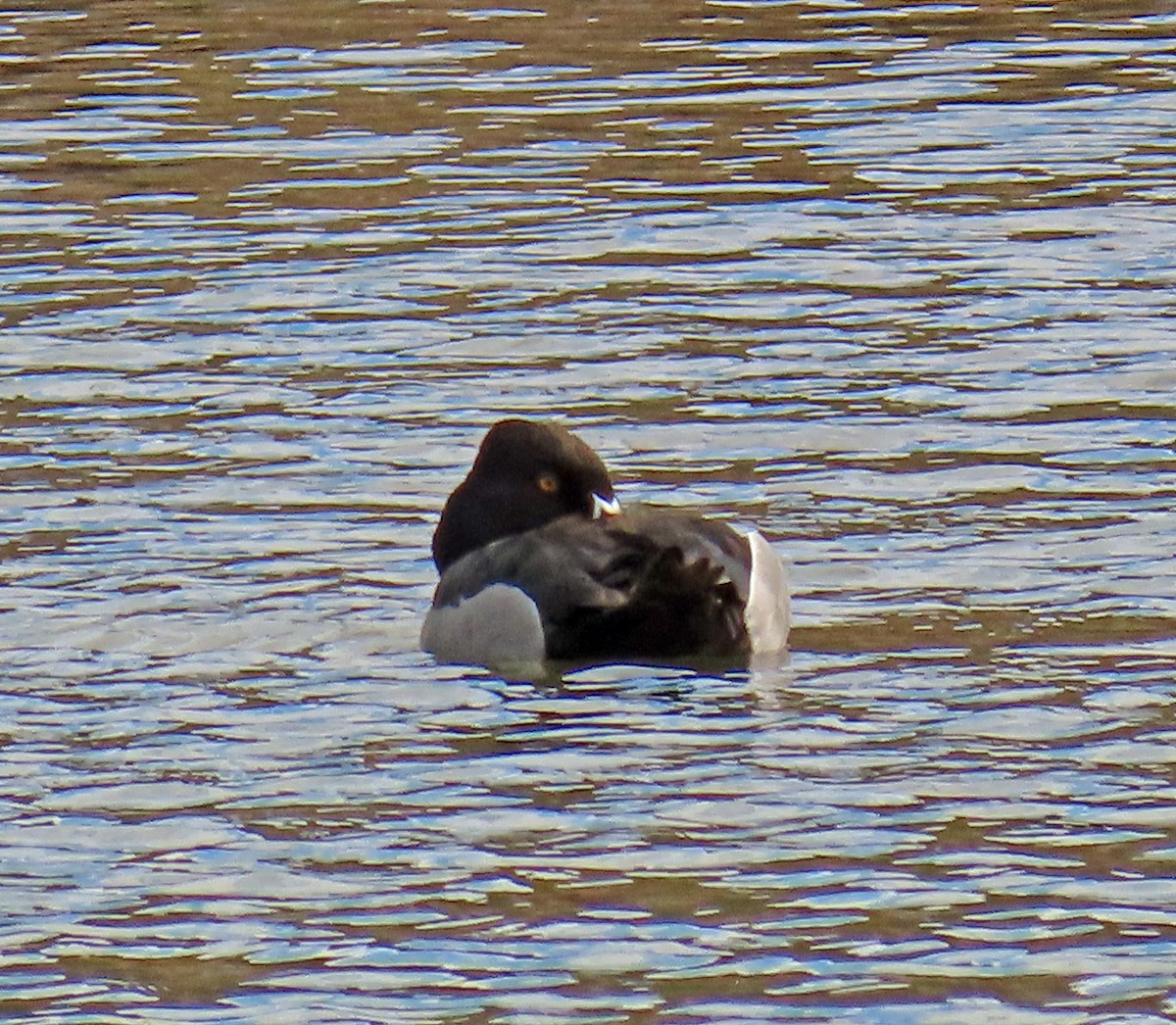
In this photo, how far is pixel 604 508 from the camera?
11.2 metres

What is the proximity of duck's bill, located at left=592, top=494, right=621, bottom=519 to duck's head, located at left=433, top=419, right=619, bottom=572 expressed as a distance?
1.7 inches

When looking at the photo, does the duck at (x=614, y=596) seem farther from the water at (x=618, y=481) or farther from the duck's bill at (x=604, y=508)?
the water at (x=618, y=481)

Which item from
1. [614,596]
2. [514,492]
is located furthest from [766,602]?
[514,492]

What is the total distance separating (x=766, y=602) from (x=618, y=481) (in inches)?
91.3

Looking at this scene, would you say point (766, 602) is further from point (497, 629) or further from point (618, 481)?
point (618, 481)

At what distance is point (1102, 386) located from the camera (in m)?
13.5

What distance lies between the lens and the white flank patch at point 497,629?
10.4 m

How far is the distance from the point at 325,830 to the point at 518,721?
1296 mm

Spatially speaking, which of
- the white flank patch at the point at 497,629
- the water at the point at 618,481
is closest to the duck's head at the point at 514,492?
the water at the point at 618,481

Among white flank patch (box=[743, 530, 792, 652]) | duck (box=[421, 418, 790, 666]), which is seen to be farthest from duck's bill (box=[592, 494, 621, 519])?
white flank patch (box=[743, 530, 792, 652])

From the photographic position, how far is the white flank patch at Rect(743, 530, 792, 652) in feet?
33.8

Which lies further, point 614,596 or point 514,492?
point 514,492

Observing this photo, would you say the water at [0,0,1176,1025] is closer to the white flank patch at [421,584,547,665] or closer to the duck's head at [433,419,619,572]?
the white flank patch at [421,584,547,665]

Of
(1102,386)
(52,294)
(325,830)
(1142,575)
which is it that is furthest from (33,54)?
(325,830)
